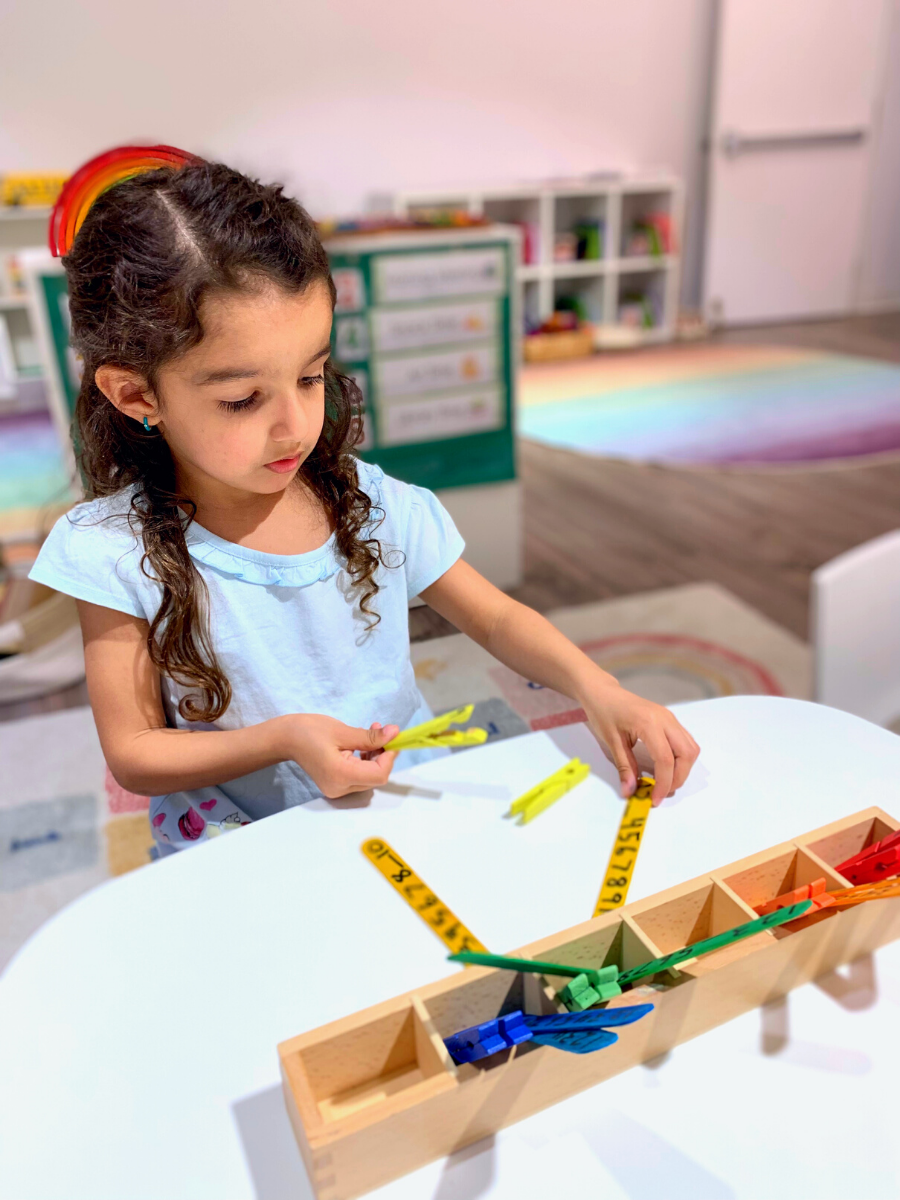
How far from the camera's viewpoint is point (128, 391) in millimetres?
535

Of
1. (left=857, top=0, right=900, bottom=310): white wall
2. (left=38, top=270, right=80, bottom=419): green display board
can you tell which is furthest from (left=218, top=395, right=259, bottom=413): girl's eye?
(left=857, top=0, right=900, bottom=310): white wall

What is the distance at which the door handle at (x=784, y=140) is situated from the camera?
14.4 feet

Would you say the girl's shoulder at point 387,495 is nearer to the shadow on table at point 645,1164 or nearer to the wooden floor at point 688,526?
the shadow on table at point 645,1164

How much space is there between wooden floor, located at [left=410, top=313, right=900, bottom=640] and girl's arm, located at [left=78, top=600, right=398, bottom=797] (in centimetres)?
123

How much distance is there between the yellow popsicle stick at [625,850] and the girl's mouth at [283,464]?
30 cm

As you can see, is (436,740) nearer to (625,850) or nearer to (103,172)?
(625,850)

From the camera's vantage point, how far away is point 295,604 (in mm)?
643

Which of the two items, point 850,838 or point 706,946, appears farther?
point 850,838

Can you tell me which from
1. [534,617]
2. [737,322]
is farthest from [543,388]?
[534,617]

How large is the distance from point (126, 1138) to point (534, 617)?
41 centimetres

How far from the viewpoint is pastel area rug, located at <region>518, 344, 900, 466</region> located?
2.97 meters

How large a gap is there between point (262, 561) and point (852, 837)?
1.32 ft

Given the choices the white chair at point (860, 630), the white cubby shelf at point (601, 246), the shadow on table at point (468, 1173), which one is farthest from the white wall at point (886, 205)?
the shadow on table at point (468, 1173)

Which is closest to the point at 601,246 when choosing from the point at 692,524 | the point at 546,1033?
the point at 692,524
